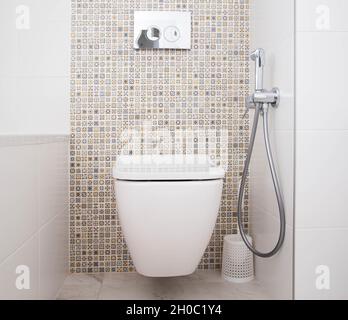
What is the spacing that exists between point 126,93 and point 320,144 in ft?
2.78

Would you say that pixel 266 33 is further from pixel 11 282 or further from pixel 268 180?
pixel 11 282

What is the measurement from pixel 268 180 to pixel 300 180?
27 cm

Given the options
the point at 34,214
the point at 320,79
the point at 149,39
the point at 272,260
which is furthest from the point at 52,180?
the point at 320,79

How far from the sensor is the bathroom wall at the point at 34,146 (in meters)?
0.89

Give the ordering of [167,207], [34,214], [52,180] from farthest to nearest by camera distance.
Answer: [52,180], [167,207], [34,214]

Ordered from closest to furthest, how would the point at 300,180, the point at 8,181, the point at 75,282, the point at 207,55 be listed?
the point at 8,181, the point at 300,180, the point at 75,282, the point at 207,55

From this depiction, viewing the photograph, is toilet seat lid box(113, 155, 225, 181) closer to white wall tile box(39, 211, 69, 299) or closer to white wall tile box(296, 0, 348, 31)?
white wall tile box(39, 211, 69, 299)

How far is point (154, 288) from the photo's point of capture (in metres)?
1.46

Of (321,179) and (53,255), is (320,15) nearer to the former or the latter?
(321,179)

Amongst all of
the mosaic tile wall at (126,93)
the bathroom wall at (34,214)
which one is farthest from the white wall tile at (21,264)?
the mosaic tile wall at (126,93)

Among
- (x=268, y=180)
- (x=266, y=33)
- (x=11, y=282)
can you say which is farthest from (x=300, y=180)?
(x=11, y=282)

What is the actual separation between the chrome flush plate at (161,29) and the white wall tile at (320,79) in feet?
2.00

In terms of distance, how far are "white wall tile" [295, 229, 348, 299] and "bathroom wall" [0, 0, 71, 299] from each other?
794mm

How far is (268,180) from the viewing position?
55.4 inches
